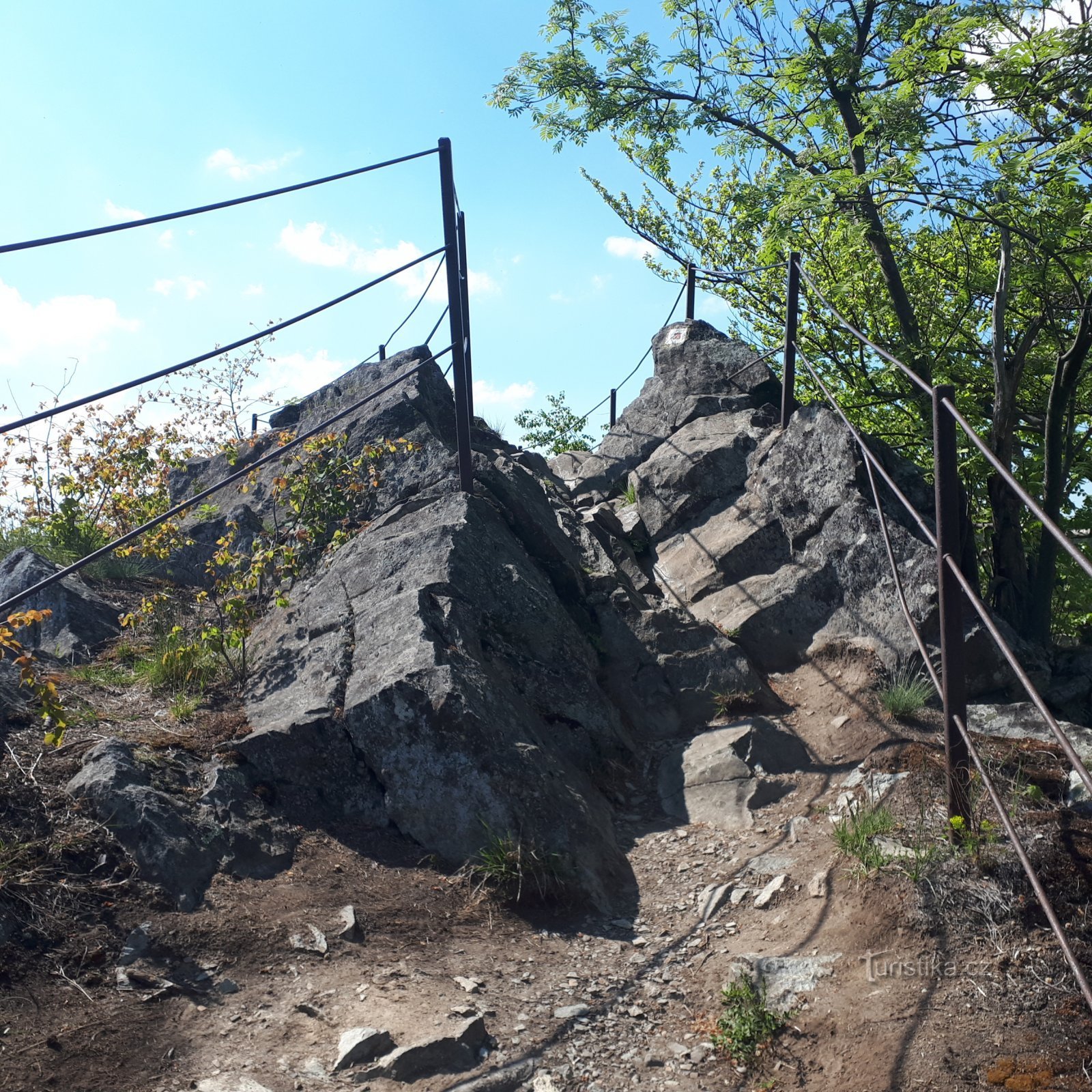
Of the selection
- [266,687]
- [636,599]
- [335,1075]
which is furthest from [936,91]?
[335,1075]

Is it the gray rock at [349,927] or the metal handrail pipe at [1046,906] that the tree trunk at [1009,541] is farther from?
the gray rock at [349,927]

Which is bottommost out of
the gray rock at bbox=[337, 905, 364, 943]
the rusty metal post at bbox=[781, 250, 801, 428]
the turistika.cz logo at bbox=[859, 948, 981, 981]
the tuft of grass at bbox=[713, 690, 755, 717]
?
the turistika.cz logo at bbox=[859, 948, 981, 981]

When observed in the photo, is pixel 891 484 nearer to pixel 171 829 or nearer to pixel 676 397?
pixel 171 829

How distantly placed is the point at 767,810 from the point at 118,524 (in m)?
6.25

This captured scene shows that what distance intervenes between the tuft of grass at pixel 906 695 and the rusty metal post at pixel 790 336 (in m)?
2.78

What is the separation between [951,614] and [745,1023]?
1865mm

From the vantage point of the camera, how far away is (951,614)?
4.05 m

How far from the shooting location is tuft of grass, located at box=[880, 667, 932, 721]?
5.94 metres

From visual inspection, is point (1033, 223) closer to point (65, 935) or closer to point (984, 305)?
point (984, 305)

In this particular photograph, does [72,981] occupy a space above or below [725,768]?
above

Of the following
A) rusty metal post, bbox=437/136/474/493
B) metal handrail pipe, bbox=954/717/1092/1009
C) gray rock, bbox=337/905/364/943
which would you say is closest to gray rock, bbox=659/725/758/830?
metal handrail pipe, bbox=954/717/1092/1009

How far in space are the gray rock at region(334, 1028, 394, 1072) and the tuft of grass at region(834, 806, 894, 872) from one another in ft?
6.91

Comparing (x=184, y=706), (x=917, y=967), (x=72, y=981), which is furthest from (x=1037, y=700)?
(x=184, y=706)

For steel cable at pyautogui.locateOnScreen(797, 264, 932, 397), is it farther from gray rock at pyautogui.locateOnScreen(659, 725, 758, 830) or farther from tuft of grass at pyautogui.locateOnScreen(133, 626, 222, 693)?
tuft of grass at pyautogui.locateOnScreen(133, 626, 222, 693)
